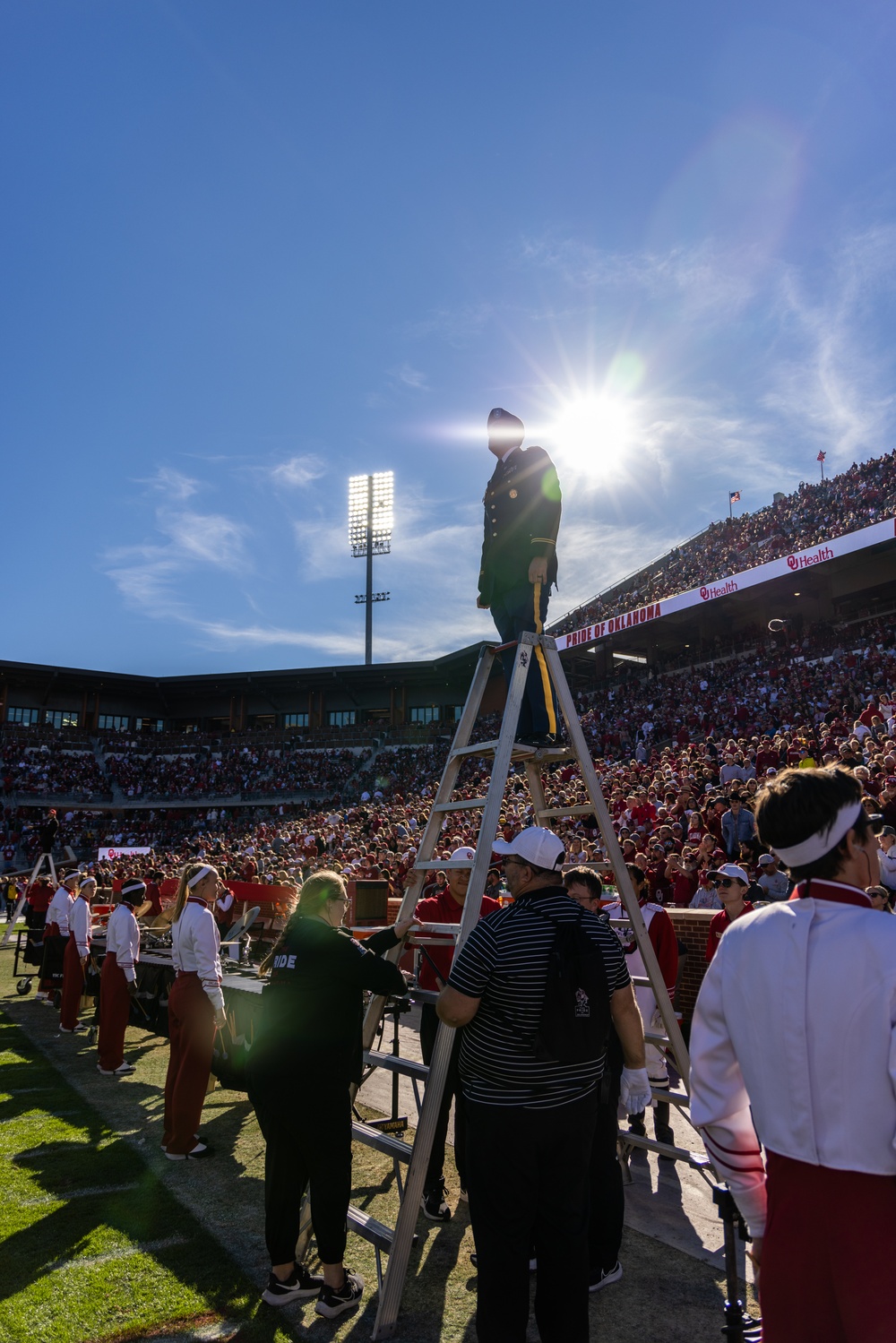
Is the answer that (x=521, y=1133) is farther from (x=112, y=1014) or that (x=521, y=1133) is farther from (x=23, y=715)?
(x=23, y=715)

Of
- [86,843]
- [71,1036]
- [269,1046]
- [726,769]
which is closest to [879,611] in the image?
[726,769]

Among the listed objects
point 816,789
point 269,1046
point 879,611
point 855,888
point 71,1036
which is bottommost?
point 71,1036

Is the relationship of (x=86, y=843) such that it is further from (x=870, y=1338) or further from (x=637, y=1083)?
(x=870, y=1338)

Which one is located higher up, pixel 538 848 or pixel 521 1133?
pixel 538 848

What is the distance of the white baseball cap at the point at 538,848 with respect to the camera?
2990mm

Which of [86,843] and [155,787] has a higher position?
[155,787]

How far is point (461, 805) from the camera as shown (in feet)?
12.6

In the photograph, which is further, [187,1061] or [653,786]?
[653,786]

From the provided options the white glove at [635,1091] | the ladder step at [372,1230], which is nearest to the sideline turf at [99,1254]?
the ladder step at [372,1230]

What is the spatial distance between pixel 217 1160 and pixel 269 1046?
2.59 m

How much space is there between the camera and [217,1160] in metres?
5.59

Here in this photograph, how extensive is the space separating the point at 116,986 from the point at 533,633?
6239 mm

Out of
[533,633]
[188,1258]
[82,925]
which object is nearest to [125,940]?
[82,925]

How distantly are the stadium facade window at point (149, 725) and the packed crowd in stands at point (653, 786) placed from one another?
9309 mm
